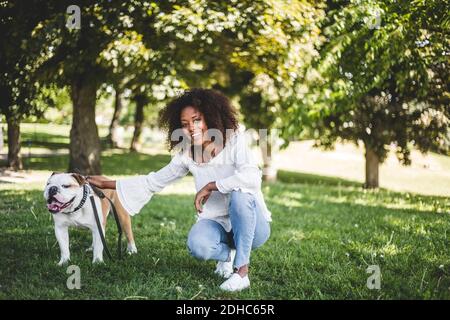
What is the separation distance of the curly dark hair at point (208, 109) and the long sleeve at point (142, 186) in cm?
27

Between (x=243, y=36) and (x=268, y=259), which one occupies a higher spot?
(x=243, y=36)

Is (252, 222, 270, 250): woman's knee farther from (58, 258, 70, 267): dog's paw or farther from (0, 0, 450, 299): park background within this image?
(58, 258, 70, 267): dog's paw

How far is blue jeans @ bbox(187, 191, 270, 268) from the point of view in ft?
11.1

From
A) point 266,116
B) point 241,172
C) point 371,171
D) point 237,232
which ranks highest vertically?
point 266,116

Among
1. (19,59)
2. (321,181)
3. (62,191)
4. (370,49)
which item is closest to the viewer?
(62,191)

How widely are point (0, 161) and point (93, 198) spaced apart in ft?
32.6

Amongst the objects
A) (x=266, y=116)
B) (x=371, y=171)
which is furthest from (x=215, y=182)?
(x=371, y=171)

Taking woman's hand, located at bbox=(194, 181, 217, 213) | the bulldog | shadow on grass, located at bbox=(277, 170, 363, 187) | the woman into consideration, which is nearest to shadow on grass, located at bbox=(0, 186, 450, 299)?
the bulldog

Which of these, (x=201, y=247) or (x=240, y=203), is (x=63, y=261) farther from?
(x=240, y=203)

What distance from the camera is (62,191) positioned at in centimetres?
367

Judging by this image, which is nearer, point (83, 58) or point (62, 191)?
point (62, 191)

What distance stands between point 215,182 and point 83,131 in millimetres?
7581

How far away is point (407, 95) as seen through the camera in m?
10.8

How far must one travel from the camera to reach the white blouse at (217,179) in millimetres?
3395
